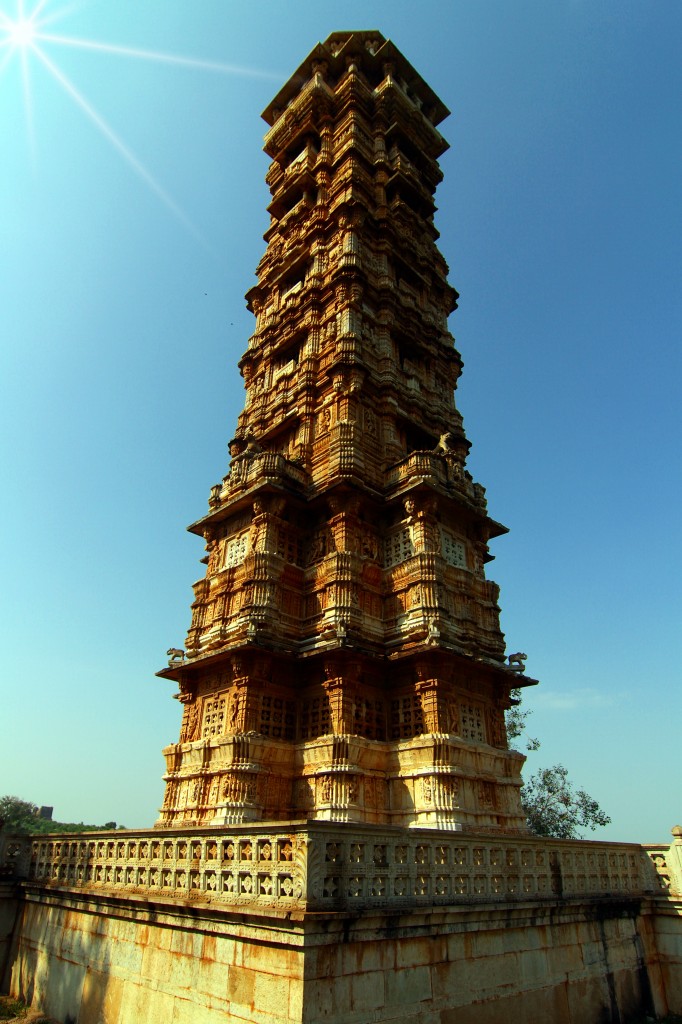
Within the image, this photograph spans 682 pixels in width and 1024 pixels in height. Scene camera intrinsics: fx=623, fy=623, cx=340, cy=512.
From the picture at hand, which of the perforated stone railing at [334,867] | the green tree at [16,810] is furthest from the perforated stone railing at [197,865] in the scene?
the green tree at [16,810]

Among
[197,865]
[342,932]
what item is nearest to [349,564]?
[197,865]

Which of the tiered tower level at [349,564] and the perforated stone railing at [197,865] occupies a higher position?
the tiered tower level at [349,564]

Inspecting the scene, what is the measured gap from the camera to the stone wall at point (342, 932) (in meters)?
7.29

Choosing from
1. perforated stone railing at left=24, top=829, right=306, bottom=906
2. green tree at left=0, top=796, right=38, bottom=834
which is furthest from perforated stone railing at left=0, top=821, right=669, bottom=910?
green tree at left=0, top=796, right=38, bottom=834

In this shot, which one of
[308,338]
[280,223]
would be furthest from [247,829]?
[280,223]

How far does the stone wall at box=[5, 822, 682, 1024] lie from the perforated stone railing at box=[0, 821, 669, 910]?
28mm

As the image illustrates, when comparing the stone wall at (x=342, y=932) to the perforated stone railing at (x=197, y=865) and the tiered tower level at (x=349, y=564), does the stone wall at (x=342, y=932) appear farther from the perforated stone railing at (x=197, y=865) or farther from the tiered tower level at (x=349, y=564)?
the tiered tower level at (x=349, y=564)

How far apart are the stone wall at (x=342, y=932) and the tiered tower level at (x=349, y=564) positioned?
391 cm

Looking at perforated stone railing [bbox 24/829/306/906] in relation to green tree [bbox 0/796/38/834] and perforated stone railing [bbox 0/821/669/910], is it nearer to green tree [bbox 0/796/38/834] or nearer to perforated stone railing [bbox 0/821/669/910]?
perforated stone railing [bbox 0/821/669/910]

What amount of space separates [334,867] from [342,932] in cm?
69

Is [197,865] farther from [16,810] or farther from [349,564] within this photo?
[16,810]

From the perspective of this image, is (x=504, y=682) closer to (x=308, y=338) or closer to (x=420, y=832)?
(x=420, y=832)

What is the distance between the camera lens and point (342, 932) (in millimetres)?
7191

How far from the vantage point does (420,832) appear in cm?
902
